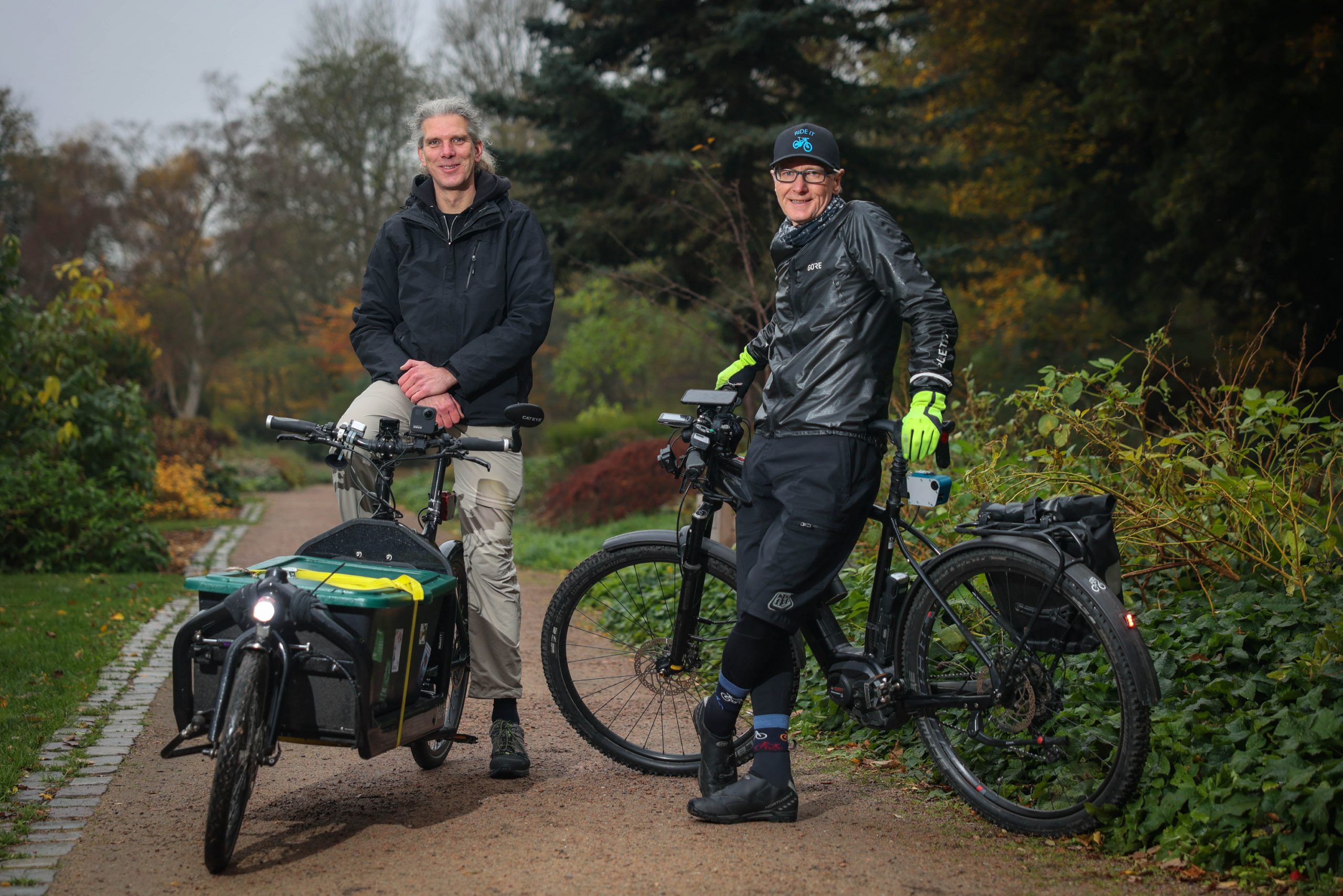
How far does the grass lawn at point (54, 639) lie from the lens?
15.7 feet

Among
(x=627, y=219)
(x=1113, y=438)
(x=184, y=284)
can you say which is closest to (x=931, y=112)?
(x=627, y=219)

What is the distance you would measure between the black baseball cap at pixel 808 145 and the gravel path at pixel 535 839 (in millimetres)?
2029

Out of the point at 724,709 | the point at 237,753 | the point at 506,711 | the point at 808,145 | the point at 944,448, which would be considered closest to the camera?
the point at 237,753

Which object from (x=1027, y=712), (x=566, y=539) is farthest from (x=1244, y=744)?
(x=566, y=539)

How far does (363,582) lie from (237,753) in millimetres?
628

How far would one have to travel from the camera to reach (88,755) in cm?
448

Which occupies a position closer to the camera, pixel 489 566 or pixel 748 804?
pixel 748 804

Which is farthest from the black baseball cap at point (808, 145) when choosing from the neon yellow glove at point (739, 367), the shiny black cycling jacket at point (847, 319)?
the neon yellow glove at point (739, 367)

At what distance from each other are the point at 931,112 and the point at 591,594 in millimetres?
17865

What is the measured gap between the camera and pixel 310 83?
3428 centimetres

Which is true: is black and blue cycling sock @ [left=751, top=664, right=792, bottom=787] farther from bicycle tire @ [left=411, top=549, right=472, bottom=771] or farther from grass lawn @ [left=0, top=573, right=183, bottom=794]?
grass lawn @ [left=0, top=573, right=183, bottom=794]

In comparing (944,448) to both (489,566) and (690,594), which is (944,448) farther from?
(489,566)

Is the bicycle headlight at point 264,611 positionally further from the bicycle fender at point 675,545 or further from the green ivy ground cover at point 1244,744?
the green ivy ground cover at point 1244,744

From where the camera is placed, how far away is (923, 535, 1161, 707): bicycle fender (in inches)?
124
